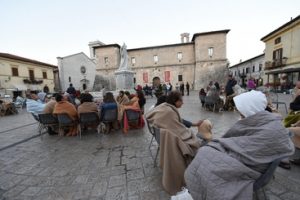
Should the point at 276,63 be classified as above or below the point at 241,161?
above

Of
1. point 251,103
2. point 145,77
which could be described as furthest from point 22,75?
point 251,103

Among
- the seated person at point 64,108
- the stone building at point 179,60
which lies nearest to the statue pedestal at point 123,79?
the seated person at point 64,108

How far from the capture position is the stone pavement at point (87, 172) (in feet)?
7.07

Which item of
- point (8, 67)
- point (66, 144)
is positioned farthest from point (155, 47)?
point (66, 144)

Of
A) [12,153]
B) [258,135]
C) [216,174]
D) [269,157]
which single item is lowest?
[12,153]

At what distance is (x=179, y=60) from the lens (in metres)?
33.2

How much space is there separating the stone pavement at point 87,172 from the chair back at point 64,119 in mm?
476

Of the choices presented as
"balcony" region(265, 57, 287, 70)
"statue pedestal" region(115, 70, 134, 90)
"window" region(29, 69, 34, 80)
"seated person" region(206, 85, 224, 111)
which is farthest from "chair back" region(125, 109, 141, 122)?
"window" region(29, 69, 34, 80)

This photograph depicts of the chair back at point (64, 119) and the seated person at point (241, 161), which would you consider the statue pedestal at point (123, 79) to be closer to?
the chair back at point (64, 119)

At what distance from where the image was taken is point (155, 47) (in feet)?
110

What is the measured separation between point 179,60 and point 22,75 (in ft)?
88.6

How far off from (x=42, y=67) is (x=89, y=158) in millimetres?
31870

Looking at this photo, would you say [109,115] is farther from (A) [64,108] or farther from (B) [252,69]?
(B) [252,69]

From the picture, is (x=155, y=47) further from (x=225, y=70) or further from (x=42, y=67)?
(x=42, y=67)
